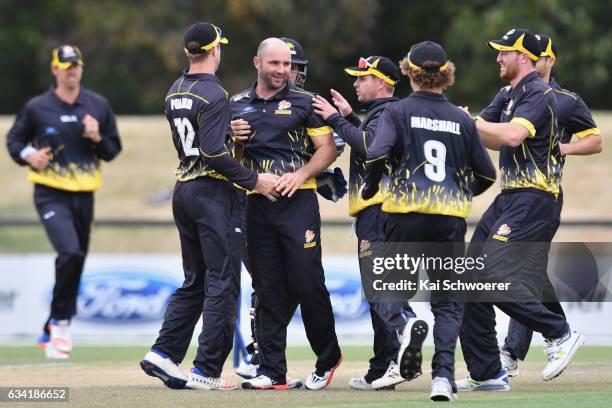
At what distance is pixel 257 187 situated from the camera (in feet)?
30.5

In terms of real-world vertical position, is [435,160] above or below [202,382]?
above

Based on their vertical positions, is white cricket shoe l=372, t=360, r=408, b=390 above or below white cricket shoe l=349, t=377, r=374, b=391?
above

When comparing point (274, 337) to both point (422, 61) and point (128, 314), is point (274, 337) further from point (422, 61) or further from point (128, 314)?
point (128, 314)

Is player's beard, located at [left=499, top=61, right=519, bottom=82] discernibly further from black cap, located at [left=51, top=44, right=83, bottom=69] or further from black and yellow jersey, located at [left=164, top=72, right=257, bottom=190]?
black cap, located at [left=51, top=44, right=83, bottom=69]

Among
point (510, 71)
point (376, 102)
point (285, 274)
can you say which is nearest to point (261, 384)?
point (285, 274)

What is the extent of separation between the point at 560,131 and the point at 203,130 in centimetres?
292

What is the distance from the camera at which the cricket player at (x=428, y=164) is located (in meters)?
8.65

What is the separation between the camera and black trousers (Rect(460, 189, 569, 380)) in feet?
30.8

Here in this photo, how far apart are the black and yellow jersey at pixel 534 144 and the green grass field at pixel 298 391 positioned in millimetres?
1533

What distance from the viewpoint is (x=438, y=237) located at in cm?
878

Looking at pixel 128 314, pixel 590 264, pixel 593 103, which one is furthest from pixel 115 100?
pixel 590 264

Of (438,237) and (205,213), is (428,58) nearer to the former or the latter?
(438,237)

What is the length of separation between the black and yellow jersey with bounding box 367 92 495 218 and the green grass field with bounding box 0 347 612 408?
1.33m

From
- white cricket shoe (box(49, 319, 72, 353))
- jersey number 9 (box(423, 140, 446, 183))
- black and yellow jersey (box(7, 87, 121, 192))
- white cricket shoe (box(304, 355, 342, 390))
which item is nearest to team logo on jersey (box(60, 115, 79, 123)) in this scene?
black and yellow jersey (box(7, 87, 121, 192))
